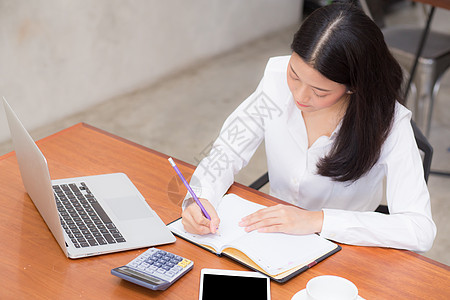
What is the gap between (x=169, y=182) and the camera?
5.03 ft

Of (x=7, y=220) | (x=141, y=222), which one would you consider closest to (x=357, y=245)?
(x=141, y=222)

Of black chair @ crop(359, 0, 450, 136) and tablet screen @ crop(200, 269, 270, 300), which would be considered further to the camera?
black chair @ crop(359, 0, 450, 136)

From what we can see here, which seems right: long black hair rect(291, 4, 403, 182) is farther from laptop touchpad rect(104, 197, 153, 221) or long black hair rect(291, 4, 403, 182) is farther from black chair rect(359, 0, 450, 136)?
black chair rect(359, 0, 450, 136)

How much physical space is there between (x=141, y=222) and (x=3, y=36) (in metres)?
2.01

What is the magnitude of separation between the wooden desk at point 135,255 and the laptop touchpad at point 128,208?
0.10ft

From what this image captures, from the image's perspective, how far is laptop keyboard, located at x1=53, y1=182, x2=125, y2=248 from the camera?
4.20 feet

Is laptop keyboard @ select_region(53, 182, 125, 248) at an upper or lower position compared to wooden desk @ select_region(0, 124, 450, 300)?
upper

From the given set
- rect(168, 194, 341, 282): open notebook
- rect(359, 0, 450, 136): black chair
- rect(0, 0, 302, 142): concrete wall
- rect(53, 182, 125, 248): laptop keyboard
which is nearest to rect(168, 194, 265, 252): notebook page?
rect(168, 194, 341, 282): open notebook

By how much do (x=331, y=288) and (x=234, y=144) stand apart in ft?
2.19

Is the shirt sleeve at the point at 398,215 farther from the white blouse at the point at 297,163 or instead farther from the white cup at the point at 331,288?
the white cup at the point at 331,288

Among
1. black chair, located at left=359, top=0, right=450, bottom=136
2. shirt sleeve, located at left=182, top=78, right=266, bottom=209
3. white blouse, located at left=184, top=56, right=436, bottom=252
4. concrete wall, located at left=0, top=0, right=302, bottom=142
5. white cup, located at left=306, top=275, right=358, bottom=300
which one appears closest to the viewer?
white cup, located at left=306, top=275, right=358, bottom=300

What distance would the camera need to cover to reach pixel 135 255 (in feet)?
4.11

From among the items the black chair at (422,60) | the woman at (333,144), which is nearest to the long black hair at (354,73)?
the woman at (333,144)

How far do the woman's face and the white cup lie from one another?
0.51m
